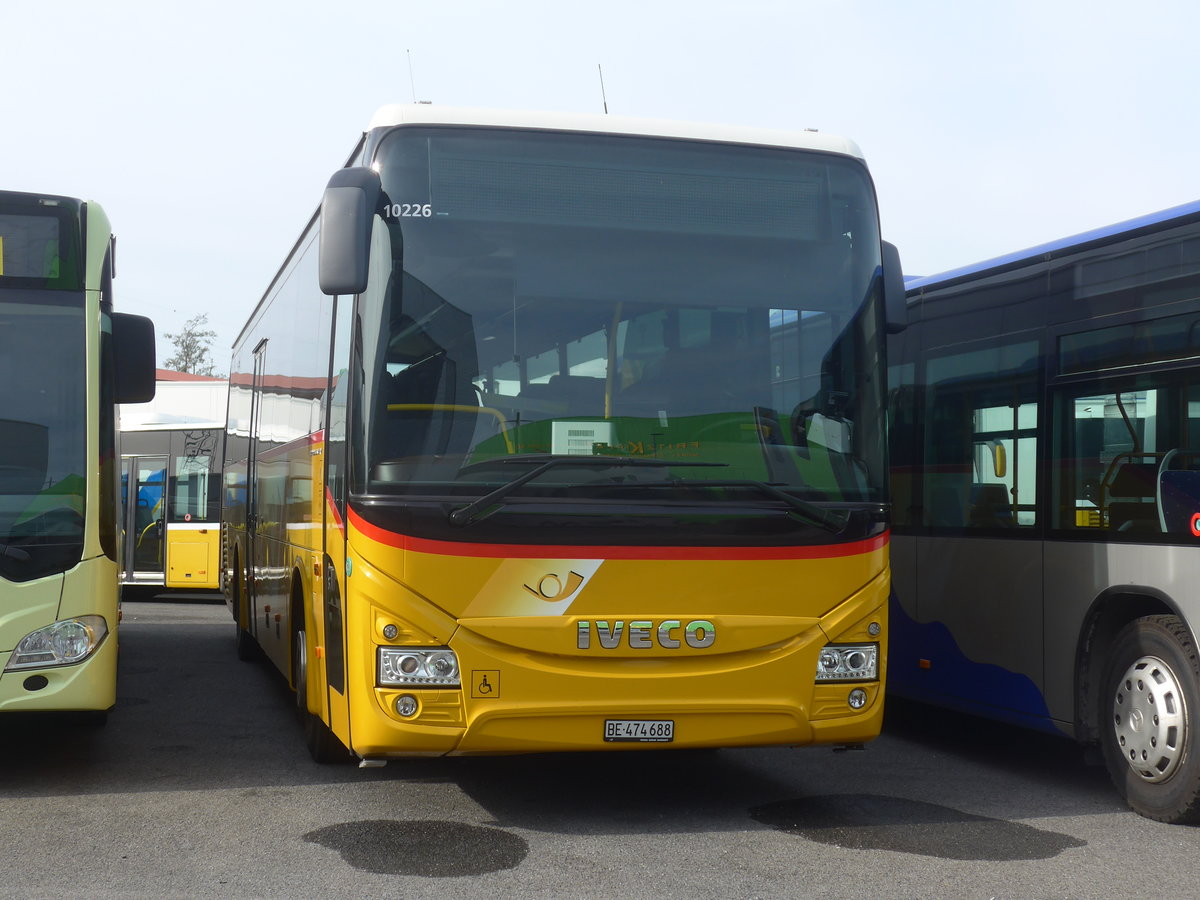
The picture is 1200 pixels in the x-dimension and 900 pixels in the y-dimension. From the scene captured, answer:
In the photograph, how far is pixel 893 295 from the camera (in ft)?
23.0

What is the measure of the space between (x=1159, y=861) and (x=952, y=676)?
2767 millimetres

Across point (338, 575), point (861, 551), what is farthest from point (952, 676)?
point (338, 575)

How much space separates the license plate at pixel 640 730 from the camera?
638cm

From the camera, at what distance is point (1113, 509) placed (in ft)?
24.2

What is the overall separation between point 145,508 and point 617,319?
743 inches

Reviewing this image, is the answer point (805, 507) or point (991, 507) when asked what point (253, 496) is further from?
point (805, 507)

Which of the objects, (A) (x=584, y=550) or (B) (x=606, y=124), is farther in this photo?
(B) (x=606, y=124)

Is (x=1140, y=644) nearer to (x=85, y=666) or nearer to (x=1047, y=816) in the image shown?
(x=1047, y=816)

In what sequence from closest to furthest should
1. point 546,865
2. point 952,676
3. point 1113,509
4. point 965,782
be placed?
point 546,865 → point 1113,509 → point 965,782 → point 952,676

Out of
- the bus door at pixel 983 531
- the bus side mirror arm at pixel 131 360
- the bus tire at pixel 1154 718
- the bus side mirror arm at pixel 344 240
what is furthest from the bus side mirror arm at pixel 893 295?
the bus side mirror arm at pixel 131 360

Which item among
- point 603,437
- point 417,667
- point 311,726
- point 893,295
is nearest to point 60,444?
point 311,726

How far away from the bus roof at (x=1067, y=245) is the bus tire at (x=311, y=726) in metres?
4.64

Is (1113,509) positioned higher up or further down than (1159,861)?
higher up

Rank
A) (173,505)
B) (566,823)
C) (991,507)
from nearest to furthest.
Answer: (566,823)
(991,507)
(173,505)
